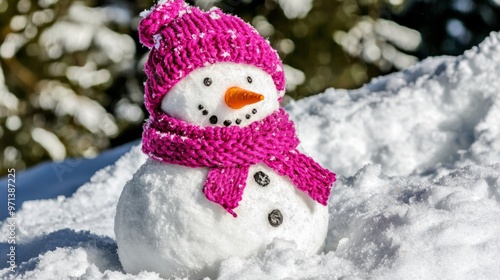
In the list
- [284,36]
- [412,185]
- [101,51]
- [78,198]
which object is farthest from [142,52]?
[412,185]

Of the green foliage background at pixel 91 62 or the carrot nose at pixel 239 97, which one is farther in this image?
the green foliage background at pixel 91 62

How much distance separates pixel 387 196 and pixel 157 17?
0.70 metres

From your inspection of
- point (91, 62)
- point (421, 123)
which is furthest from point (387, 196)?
point (91, 62)

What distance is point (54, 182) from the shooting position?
3.14 metres

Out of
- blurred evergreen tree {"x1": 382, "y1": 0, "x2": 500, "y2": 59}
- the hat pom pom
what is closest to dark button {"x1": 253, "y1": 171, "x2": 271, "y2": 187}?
the hat pom pom

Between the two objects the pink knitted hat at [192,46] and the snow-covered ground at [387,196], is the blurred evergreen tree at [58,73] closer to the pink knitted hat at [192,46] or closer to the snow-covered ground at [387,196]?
the snow-covered ground at [387,196]

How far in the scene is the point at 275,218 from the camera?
1689 mm

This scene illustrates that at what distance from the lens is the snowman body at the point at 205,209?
1.67m

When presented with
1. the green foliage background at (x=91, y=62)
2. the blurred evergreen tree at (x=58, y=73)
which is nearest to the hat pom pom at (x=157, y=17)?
the green foliage background at (x=91, y=62)

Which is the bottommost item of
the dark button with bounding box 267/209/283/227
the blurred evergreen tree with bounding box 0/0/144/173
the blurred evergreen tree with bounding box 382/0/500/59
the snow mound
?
the blurred evergreen tree with bounding box 0/0/144/173

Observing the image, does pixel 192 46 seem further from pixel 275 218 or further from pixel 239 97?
pixel 275 218

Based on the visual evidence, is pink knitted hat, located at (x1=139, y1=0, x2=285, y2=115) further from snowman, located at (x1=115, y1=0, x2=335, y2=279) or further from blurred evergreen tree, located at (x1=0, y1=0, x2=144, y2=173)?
blurred evergreen tree, located at (x1=0, y1=0, x2=144, y2=173)

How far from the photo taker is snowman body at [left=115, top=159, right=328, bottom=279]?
1.67 meters

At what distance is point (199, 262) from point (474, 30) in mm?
3962
